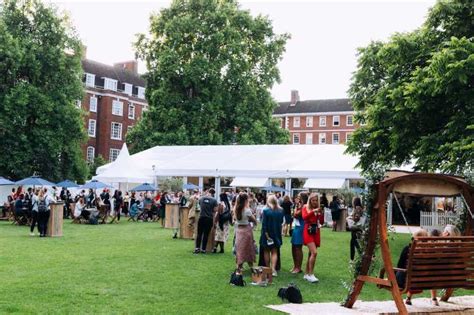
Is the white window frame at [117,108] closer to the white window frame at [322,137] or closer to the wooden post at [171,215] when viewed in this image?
the white window frame at [322,137]

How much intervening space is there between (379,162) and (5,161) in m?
28.3

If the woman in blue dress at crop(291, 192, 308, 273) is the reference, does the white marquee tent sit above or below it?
above

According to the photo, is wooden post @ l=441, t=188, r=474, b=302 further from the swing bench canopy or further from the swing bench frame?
the swing bench canopy

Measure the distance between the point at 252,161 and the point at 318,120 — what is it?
1918 inches

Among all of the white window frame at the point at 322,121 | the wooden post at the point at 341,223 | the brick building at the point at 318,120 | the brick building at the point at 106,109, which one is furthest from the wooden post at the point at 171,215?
the white window frame at the point at 322,121

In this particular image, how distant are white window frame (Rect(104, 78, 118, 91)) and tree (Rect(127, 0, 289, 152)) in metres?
16.7

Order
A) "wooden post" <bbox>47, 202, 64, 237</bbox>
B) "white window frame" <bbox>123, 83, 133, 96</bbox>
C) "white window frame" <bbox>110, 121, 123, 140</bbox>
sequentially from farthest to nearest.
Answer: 1. "white window frame" <bbox>123, 83, 133, 96</bbox>
2. "white window frame" <bbox>110, 121, 123, 140</bbox>
3. "wooden post" <bbox>47, 202, 64, 237</bbox>

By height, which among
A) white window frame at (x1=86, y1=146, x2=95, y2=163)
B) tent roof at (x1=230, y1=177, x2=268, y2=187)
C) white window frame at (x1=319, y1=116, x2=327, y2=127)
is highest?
white window frame at (x1=319, y1=116, x2=327, y2=127)

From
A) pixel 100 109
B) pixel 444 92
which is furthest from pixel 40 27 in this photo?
pixel 444 92

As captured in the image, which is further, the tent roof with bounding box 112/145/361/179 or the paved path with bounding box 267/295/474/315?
the tent roof with bounding box 112/145/361/179

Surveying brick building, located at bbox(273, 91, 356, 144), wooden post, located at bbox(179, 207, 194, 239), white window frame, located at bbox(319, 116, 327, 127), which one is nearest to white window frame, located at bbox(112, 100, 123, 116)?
brick building, located at bbox(273, 91, 356, 144)

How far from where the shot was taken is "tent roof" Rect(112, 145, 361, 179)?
103 feet

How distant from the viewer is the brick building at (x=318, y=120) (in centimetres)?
7956

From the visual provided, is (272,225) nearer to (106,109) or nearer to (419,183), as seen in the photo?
(419,183)
